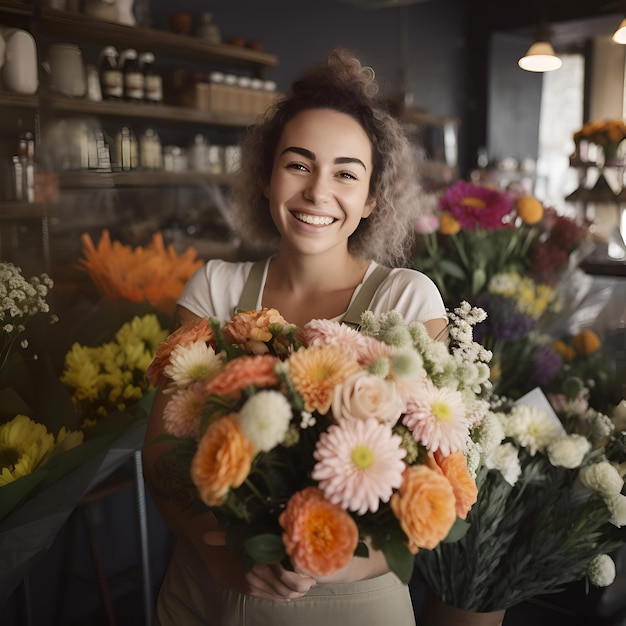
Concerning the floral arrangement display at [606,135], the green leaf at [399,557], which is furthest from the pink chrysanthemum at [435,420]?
the floral arrangement display at [606,135]

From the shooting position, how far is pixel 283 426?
2.12 ft

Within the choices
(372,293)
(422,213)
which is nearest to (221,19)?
(422,213)

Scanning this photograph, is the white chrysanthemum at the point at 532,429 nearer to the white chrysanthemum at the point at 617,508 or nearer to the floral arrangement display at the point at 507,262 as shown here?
the white chrysanthemum at the point at 617,508

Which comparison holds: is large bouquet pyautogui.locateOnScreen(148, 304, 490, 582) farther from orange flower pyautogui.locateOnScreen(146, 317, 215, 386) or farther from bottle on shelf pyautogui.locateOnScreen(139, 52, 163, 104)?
bottle on shelf pyautogui.locateOnScreen(139, 52, 163, 104)

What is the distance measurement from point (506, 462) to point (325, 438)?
60 centimetres

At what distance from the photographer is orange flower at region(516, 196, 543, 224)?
66.6 inches

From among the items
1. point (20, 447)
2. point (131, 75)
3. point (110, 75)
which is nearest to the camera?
point (20, 447)

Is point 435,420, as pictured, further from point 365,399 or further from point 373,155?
point 373,155

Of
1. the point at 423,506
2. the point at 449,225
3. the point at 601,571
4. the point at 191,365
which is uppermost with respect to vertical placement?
the point at 449,225

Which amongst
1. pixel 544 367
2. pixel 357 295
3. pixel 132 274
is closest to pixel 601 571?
pixel 544 367

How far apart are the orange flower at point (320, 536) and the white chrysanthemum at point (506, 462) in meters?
0.56

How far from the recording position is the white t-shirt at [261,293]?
3.72 feet

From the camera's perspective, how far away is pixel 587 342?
1574 millimetres

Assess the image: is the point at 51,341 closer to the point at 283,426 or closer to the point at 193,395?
the point at 193,395
